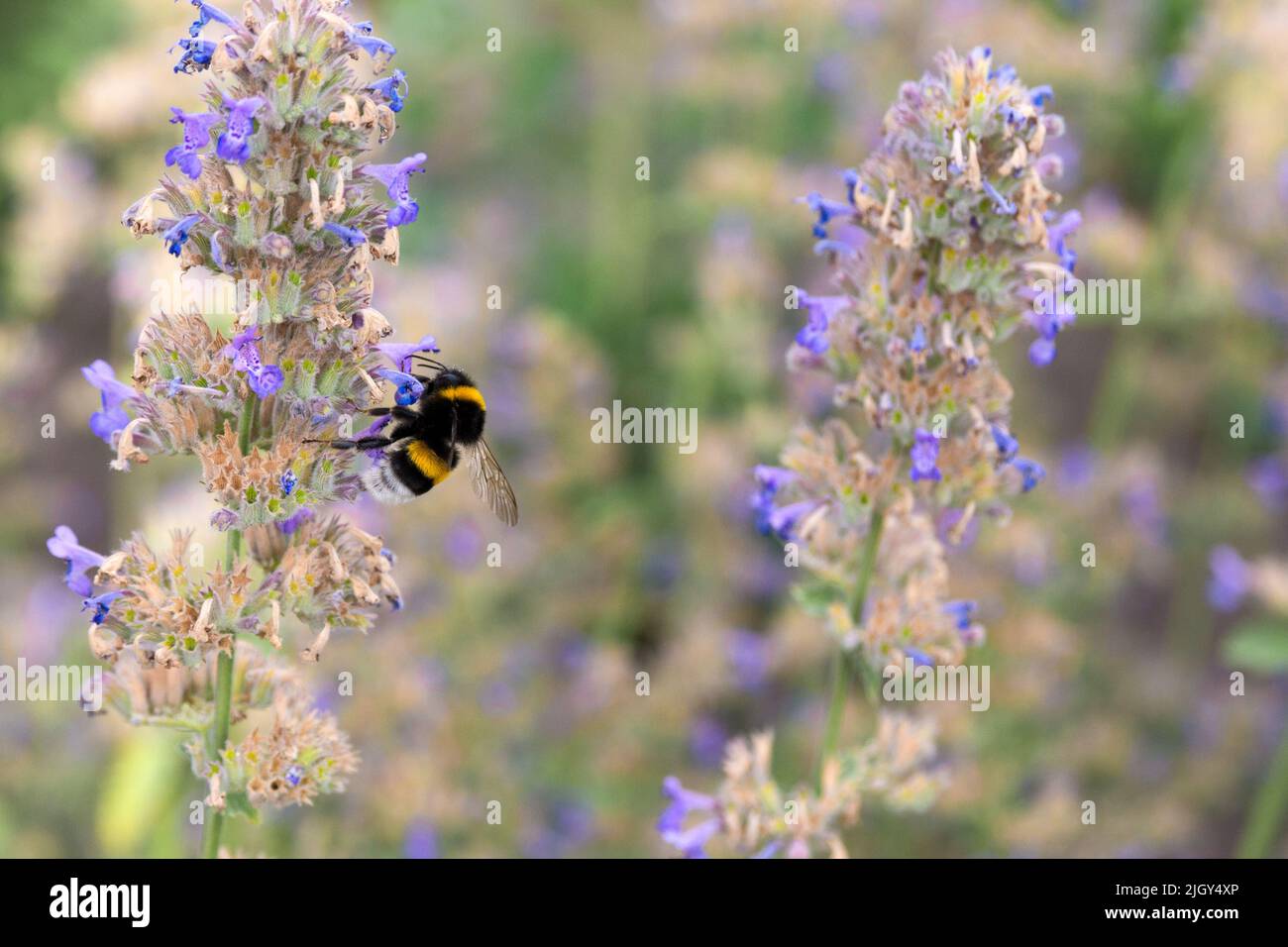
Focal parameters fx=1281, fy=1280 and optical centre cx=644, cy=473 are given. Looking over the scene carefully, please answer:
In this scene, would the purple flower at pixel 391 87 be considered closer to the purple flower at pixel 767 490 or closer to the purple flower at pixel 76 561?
the purple flower at pixel 76 561

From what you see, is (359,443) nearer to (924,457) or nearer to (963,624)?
(924,457)

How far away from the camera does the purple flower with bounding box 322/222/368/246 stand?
291 centimetres

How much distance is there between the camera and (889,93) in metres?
8.29

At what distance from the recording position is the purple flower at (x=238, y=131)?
2771mm

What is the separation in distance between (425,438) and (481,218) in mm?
5873

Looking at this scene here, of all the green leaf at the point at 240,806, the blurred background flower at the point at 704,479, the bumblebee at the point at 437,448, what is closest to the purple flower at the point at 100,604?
the green leaf at the point at 240,806

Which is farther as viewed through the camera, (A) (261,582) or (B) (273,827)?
(B) (273,827)

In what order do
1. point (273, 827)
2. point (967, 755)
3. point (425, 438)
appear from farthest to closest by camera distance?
point (967, 755)
point (273, 827)
point (425, 438)

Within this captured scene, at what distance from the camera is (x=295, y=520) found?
3.24m
